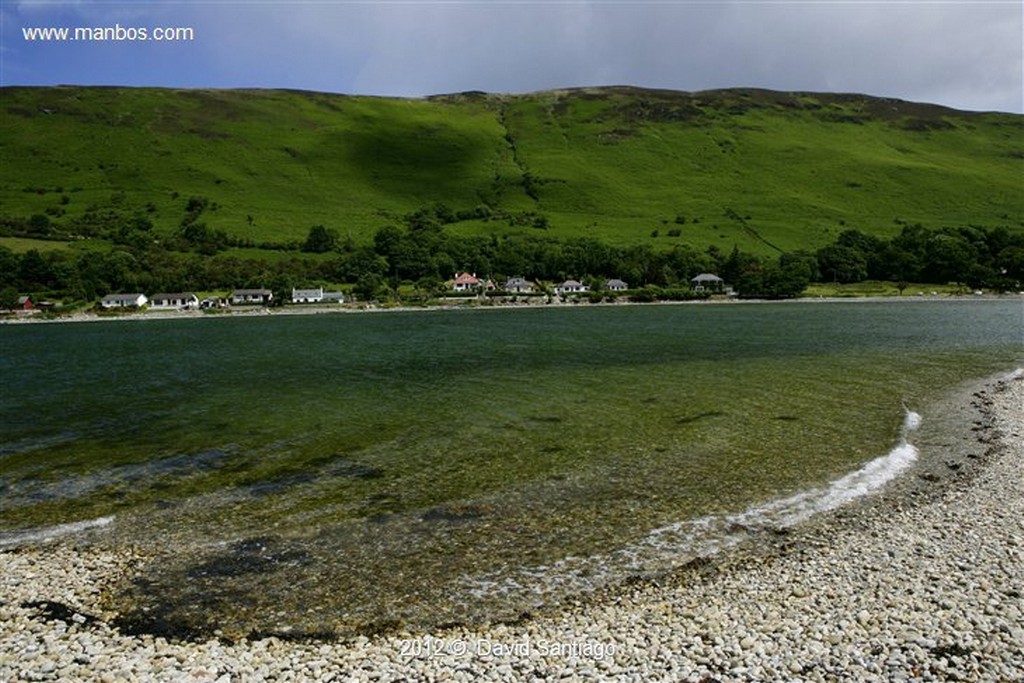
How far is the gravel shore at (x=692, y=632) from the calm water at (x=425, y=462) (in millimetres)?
1122

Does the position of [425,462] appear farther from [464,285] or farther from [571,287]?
[464,285]

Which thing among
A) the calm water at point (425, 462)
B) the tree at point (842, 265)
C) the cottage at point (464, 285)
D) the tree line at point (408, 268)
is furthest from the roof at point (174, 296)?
the tree at point (842, 265)

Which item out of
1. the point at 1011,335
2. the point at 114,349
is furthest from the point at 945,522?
the point at 114,349

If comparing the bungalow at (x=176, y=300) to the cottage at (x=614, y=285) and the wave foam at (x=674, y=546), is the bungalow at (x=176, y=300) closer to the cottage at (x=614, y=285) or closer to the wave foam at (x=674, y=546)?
the cottage at (x=614, y=285)

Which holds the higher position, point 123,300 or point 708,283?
point 123,300

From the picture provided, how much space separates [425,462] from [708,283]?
178 m

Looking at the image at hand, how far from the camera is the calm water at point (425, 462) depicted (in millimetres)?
15539

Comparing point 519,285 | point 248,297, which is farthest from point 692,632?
point 519,285

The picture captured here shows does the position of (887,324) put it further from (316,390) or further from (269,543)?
(269,543)

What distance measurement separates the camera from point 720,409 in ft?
114

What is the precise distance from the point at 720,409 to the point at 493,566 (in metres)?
22.2

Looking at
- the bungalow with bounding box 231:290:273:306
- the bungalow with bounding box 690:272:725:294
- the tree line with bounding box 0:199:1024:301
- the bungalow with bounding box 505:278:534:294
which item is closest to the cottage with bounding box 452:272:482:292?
the tree line with bounding box 0:199:1024:301

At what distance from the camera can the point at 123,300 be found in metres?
164

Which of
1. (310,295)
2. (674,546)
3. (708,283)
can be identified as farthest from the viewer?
(708,283)
